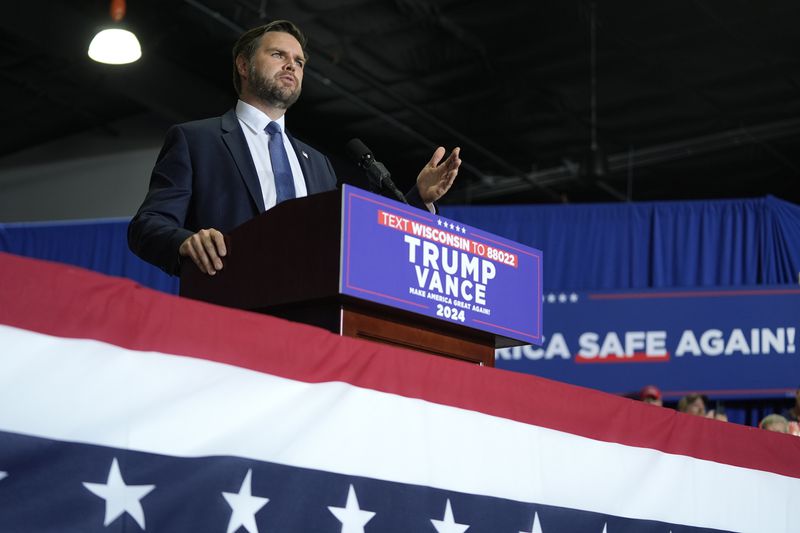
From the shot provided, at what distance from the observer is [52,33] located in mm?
6969

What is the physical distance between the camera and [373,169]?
1791mm

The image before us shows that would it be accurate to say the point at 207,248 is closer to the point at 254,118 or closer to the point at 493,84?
the point at 254,118

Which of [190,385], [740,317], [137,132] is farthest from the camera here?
[137,132]

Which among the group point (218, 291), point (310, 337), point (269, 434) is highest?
point (218, 291)

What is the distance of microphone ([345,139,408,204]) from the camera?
5.73 ft

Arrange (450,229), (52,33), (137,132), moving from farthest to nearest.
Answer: (137,132) → (52,33) → (450,229)

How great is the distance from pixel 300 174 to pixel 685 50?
18.9ft

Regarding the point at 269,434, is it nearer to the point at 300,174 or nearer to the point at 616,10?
Result: the point at 300,174

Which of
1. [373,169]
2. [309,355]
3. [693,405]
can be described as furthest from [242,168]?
[693,405]

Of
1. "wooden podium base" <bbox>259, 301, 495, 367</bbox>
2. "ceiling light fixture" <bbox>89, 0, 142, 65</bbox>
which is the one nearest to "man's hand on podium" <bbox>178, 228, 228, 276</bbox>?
"wooden podium base" <bbox>259, 301, 495, 367</bbox>

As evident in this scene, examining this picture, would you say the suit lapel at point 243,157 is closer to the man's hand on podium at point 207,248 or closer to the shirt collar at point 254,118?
the shirt collar at point 254,118

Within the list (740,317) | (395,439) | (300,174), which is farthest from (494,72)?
(395,439)

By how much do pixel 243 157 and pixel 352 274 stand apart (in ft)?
1.70

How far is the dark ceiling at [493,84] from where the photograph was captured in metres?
6.85
